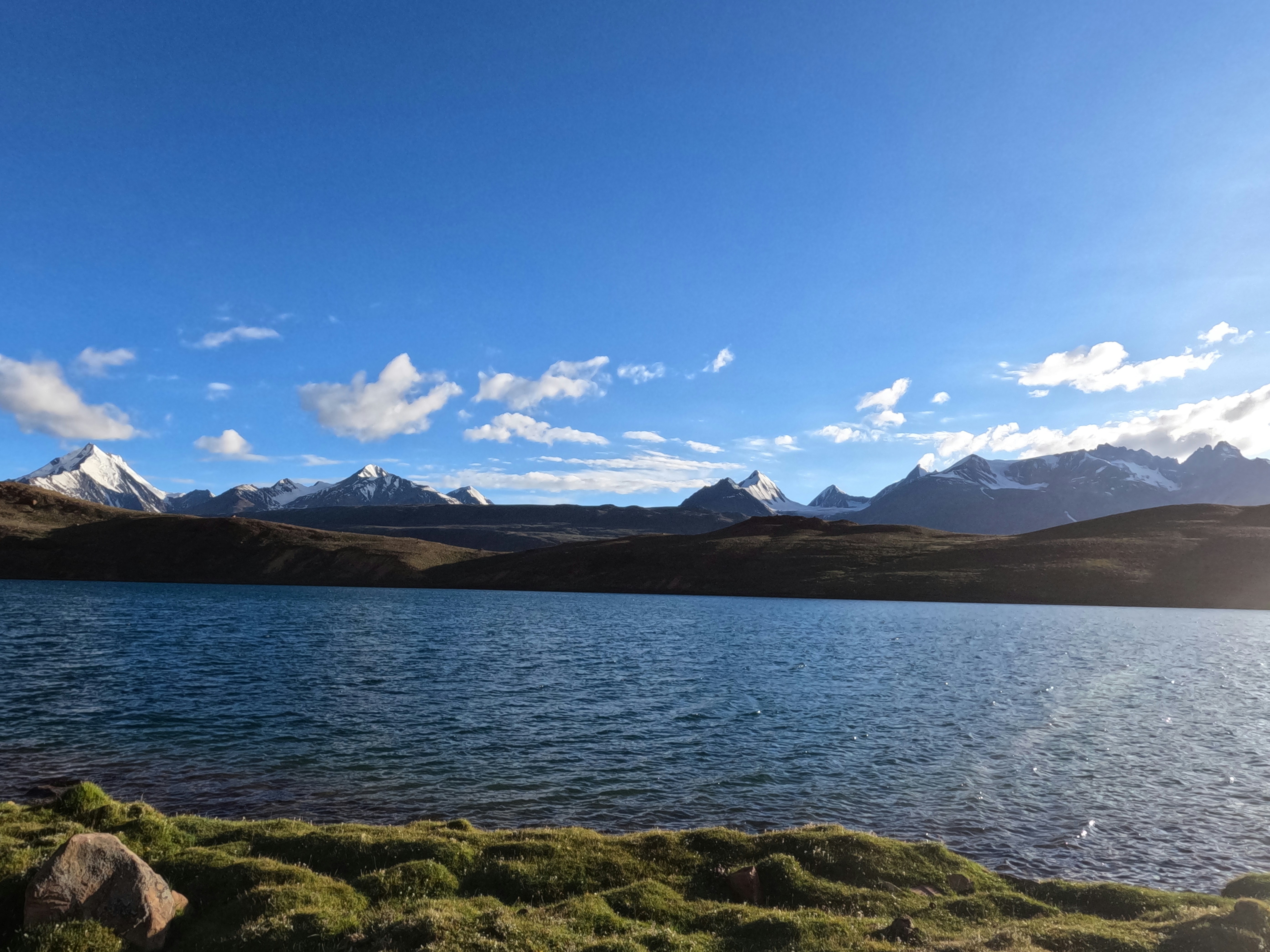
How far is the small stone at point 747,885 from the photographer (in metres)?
19.4

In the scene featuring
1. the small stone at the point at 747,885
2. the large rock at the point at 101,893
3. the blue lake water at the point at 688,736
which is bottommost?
the blue lake water at the point at 688,736

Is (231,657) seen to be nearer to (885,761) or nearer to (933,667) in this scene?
(885,761)

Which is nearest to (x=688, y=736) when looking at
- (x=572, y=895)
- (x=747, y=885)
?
(x=747, y=885)

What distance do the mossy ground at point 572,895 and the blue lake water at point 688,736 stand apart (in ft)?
14.7

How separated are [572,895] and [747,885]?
16.2ft

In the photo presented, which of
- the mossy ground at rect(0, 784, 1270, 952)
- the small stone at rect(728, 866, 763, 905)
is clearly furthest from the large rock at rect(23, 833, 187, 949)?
the small stone at rect(728, 866, 763, 905)

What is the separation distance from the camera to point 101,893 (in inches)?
570

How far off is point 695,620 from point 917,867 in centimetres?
10685

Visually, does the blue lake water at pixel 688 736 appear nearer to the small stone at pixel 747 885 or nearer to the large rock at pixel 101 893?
the small stone at pixel 747 885

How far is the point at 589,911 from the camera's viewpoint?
55.1 ft

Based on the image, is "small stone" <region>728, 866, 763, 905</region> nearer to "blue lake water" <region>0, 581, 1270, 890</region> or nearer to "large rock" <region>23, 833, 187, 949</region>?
"blue lake water" <region>0, 581, 1270, 890</region>

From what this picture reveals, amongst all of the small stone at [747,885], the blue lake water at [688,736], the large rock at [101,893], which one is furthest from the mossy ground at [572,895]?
the blue lake water at [688,736]

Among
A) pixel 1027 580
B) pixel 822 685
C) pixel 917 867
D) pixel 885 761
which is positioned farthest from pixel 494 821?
pixel 1027 580

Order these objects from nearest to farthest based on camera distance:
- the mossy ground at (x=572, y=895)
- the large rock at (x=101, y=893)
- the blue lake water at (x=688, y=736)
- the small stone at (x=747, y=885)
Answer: the large rock at (x=101, y=893)
the mossy ground at (x=572, y=895)
the small stone at (x=747, y=885)
the blue lake water at (x=688, y=736)
